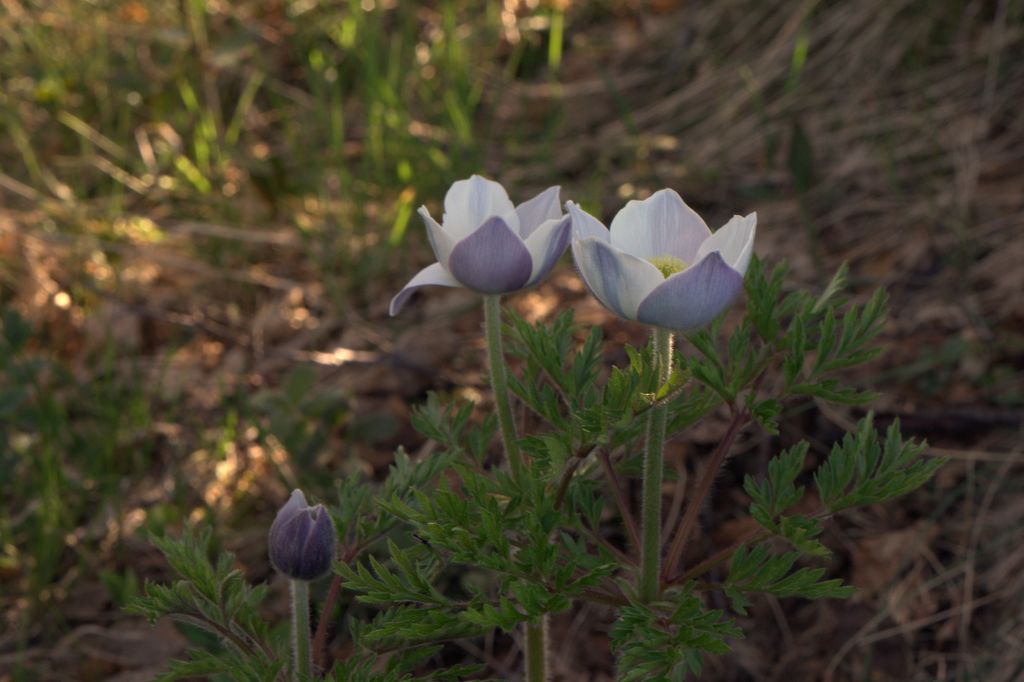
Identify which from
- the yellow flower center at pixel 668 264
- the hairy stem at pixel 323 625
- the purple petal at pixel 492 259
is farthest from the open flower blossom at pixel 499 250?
the hairy stem at pixel 323 625

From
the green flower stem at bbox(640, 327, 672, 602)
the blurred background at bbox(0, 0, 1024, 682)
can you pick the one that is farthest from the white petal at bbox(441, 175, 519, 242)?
the blurred background at bbox(0, 0, 1024, 682)

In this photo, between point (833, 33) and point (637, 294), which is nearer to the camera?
point (637, 294)

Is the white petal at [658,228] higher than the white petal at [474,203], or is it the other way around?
the white petal at [474,203]

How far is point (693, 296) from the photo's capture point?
127 cm

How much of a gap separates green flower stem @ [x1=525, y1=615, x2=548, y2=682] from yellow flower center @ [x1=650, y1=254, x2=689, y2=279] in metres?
0.49

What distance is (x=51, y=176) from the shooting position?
12.7 feet

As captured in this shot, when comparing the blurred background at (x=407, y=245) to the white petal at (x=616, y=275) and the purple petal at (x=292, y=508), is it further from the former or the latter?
the white petal at (x=616, y=275)

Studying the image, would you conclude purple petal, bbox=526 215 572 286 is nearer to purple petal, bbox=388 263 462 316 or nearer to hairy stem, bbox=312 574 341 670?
purple petal, bbox=388 263 462 316

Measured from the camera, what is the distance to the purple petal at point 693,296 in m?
1.26

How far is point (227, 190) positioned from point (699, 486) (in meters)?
2.72

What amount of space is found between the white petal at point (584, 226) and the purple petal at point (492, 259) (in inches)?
2.8

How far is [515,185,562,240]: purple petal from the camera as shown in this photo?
1.53 m

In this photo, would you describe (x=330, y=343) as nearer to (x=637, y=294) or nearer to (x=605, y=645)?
(x=605, y=645)

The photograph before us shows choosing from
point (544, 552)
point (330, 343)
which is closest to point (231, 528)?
point (330, 343)
